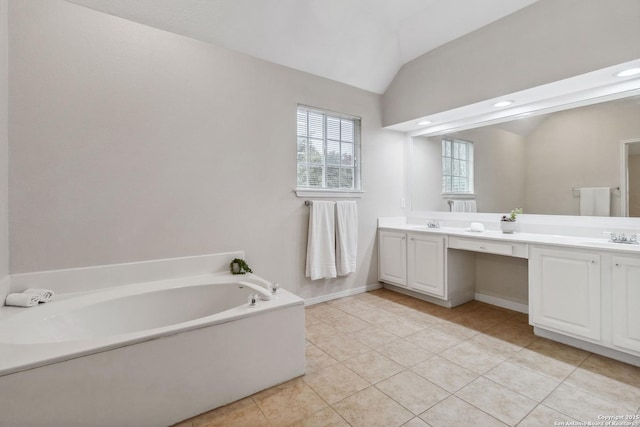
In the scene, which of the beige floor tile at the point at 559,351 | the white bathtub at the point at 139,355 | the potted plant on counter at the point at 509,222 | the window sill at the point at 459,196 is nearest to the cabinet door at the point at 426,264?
the potted plant on counter at the point at 509,222

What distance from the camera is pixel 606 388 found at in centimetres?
176

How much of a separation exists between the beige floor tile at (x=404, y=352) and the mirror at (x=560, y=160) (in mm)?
1745

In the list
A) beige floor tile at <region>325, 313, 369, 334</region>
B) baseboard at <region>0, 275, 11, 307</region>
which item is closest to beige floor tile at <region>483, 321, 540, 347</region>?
beige floor tile at <region>325, 313, 369, 334</region>

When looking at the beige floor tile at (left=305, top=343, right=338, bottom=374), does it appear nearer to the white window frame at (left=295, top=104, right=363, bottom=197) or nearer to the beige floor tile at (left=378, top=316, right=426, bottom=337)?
the beige floor tile at (left=378, top=316, right=426, bottom=337)

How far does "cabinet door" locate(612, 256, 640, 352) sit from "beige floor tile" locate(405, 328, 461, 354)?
1007mm

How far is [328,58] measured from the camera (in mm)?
3070

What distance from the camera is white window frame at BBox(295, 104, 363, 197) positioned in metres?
3.13

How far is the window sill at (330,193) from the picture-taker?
121 inches

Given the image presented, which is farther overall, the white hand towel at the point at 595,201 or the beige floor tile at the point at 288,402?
the white hand towel at the point at 595,201

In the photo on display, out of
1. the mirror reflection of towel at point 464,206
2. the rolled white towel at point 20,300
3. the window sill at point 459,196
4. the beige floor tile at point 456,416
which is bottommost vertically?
the beige floor tile at point 456,416

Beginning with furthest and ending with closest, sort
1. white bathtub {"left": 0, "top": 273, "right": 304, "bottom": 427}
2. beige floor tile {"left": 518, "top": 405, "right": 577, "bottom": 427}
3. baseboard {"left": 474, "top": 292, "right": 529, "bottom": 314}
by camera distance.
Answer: baseboard {"left": 474, "top": 292, "right": 529, "bottom": 314} → beige floor tile {"left": 518, "top": 405, "right": 577, "bottom": 427} → white bathtub {"left": 0, "top": 273, "right": 304, "bottom": 427}

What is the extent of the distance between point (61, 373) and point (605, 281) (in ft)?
10.4

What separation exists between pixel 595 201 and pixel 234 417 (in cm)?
311

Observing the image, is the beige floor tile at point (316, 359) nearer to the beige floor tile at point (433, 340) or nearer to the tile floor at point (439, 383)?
the tile floor at point (439, 383)
